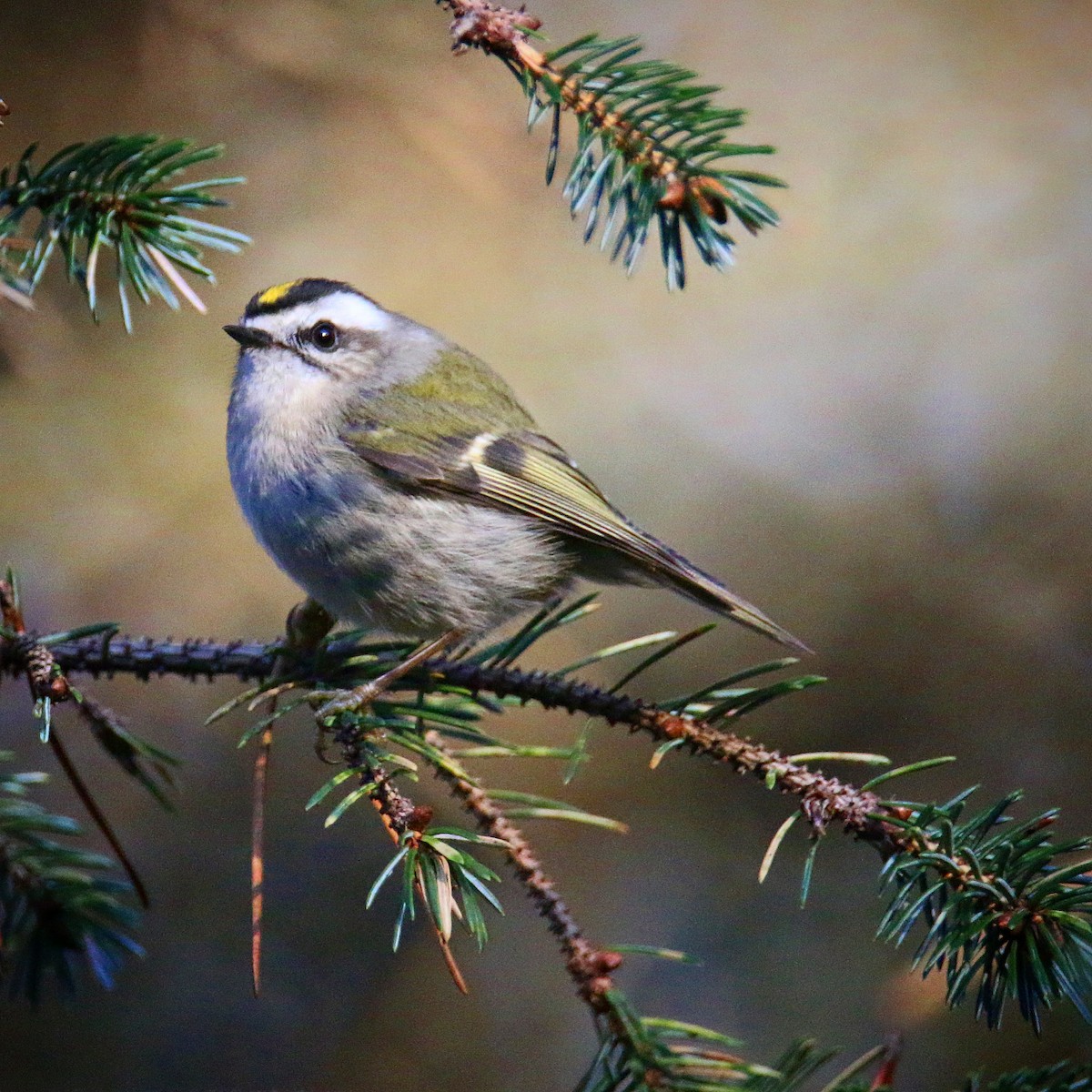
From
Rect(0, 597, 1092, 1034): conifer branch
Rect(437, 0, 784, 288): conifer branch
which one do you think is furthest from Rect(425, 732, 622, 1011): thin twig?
Rect(437, 0, 784, 288): conifer branch

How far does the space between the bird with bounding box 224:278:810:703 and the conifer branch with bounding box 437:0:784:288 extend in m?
0.44

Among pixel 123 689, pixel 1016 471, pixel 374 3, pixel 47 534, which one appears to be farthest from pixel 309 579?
pixel 1016 471

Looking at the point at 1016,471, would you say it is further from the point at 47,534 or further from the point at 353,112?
the point at 47,534

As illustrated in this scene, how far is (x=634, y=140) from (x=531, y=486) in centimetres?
53

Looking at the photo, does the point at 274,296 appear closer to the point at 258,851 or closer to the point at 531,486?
the point at 531,486

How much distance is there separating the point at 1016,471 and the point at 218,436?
153 cm

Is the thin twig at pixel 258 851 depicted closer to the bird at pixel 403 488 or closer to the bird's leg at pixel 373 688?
the bird's leg at pixel 373 688

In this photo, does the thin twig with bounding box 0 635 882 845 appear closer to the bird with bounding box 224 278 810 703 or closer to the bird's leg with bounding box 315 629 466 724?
the bird's leg with bounding box 315 629 466 724

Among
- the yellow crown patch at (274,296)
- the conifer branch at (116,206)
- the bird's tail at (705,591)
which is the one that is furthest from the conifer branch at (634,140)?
the yellow crown patch at (274,296)

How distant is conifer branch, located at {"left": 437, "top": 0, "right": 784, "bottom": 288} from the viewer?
827mm

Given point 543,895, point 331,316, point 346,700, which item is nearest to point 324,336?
point 331,316

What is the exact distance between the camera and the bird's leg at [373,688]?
0.89 meters

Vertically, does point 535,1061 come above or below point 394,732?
below

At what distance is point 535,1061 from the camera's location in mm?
1652
